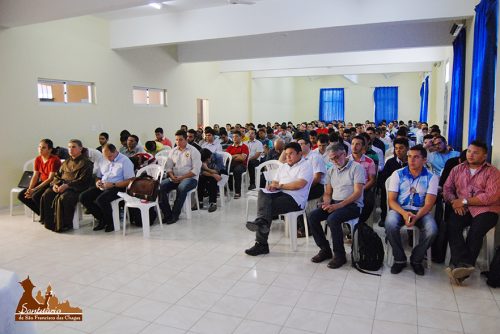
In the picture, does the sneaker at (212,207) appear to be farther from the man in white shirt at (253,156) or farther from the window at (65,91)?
the window at (65,91)

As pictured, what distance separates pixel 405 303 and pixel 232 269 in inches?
54.5

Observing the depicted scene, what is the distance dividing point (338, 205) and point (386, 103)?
→ 1562cm

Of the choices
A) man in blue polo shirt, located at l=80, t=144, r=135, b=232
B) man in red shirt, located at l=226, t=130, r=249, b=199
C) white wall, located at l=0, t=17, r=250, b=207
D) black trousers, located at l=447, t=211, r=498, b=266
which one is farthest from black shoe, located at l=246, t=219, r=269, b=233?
white wall, located at l=0, t=17, r=250, b=207

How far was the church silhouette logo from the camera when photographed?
5.98ft

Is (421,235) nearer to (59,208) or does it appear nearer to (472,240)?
(472,240)

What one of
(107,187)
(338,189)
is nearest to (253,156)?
(107,187)

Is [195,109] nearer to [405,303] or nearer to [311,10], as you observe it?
[311,10]

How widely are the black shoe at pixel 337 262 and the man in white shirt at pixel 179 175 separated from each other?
2.24 metres

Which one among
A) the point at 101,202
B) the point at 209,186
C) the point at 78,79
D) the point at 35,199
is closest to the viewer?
the point at 101,202

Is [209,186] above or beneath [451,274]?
above

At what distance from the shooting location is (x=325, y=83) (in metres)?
18.8

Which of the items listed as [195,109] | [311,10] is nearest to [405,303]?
[311,10]

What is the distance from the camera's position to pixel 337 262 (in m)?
3.42

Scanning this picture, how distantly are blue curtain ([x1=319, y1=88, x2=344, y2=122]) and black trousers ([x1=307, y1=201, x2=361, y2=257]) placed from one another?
15.5m
